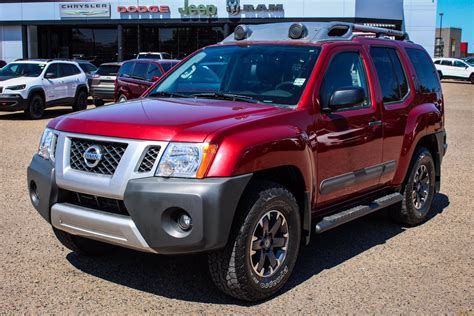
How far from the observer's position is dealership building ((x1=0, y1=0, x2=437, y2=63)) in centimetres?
3884

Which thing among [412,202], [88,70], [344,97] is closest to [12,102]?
[88,70]

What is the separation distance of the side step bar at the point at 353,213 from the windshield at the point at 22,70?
14.2 m

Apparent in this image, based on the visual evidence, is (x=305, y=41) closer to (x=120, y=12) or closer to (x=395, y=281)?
(x=395, y=281)

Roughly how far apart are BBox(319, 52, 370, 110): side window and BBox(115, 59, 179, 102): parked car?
11.6 m

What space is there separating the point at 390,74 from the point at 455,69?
39.3 metres

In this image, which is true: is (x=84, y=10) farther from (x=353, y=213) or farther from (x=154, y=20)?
(x=353, y=213)

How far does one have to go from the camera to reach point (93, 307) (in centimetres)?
409

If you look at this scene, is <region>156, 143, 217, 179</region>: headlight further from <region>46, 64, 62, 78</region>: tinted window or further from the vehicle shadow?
<region>46, 64, 62, 78</region>: tinted window

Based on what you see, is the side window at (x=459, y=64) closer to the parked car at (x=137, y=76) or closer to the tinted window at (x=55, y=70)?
the parked car at (x=137, y=76)

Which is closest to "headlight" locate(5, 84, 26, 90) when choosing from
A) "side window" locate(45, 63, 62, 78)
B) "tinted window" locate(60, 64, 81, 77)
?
"side window" locate(45, 63, 62, 78)

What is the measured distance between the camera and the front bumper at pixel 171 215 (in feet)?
12.0

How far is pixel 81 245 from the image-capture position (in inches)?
195

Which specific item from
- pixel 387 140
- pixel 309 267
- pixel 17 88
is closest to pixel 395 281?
pixel 309 267

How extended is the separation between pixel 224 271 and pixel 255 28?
2.69 meters
